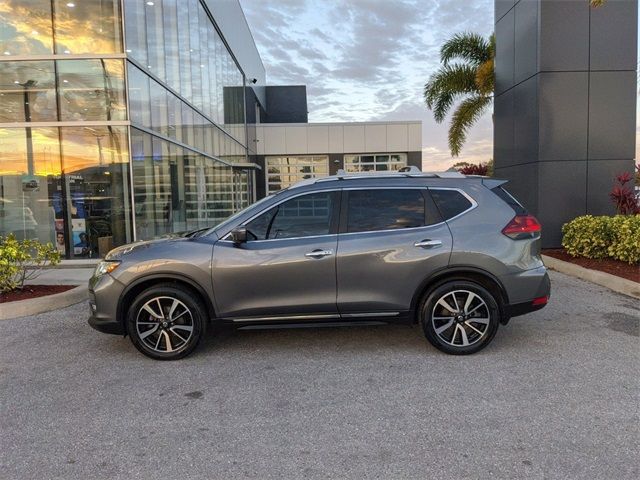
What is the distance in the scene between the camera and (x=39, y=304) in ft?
22.5

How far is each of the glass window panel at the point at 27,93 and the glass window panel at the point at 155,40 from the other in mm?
2477

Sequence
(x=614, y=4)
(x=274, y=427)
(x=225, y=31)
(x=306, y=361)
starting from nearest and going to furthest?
(x=274, y=427)
(x=306, y=361)
(x=614, y=4)
(x=225, y=31)

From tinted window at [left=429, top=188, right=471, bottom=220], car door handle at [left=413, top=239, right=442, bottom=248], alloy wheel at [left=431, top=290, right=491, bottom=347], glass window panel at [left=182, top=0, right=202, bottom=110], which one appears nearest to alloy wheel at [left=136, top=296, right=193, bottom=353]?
car door handle at [left=413, top=239, right=442, bottom=248]

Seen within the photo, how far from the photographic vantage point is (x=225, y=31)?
69.7 feet

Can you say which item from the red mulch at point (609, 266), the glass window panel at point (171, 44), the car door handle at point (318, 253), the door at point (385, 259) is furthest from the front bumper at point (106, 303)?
the glass window panel at point (171, 44)

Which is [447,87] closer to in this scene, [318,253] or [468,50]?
[468,50]

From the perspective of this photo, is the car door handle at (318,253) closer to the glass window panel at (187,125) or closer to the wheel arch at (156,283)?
the wheel arch at (156,283)

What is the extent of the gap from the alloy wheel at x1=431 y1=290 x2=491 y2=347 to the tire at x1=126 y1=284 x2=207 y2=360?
2.34 metres

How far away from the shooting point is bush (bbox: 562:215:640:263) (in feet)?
27.5

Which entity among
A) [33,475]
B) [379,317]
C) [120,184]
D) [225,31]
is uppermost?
[225,31]

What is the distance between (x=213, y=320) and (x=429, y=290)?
217cm

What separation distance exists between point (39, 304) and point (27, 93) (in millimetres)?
6739

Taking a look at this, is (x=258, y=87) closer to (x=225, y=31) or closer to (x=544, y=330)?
(x=225, y=31)

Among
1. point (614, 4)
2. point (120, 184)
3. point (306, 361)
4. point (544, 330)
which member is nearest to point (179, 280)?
point (306, 361)
